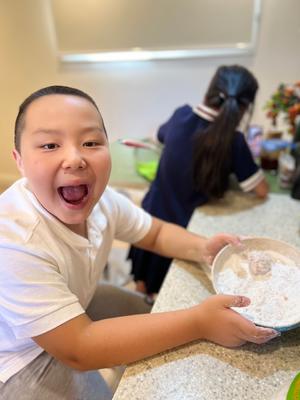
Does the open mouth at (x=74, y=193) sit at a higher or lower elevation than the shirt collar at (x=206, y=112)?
higher

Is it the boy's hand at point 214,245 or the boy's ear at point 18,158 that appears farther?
Answer: the boy's hand at point 214,245

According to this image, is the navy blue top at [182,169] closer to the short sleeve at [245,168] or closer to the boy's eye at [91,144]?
the short sleeve at [245,168]

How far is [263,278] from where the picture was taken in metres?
0.68

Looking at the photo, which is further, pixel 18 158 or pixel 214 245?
pixel 214 245

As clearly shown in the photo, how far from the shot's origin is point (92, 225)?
0.70 meters

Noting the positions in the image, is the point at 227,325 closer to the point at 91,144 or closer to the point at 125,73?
the point at 91,144

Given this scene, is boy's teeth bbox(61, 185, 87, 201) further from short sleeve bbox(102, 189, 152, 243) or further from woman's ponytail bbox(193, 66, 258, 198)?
woman's ponytail bbox(193, 66, 258, 198)

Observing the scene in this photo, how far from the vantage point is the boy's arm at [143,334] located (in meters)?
0.53

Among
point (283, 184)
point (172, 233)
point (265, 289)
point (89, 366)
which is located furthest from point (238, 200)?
point (89, 366)

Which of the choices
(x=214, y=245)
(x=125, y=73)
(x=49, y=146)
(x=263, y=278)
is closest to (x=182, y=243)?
(x=214, y=245)

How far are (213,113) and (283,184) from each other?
33cm

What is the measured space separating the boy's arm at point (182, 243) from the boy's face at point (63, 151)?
0.33 metres

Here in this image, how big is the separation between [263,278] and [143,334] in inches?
10.7

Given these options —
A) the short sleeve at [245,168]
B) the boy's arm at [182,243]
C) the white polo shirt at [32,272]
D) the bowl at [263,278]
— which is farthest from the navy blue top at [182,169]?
the white polo shirt at [32,272]
